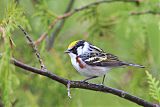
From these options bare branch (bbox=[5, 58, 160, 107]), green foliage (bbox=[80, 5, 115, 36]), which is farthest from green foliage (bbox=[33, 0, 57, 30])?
bare branch (bbox=[5, 58, 160, 107])

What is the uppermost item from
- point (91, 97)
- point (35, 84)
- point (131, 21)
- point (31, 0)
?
point (31, 0)

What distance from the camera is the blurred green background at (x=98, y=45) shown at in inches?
143

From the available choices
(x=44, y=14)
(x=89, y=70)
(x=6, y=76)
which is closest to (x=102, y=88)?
(x=6, y=76)

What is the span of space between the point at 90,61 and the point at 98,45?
1.23 metres

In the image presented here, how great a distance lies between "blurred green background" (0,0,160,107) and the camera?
3631 mm

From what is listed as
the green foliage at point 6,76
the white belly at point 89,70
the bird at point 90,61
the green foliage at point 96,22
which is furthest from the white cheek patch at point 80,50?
the green foliage at point 6,76

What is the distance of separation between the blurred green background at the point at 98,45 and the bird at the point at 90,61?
0.72m

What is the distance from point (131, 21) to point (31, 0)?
76 centimetres

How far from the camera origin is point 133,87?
377cm

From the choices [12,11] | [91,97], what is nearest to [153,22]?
[91,97]

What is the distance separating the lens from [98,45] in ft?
13.0

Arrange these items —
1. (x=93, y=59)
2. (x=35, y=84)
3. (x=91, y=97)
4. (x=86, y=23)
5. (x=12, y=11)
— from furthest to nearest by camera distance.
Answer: (x=86, y=23), (x=91, y=97), (x=35, y=84), (x=93, y=59), (x=12, y=11)

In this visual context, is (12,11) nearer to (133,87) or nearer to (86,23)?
(133,87)

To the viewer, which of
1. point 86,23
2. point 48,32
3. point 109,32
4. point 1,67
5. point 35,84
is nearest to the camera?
point 1,67
